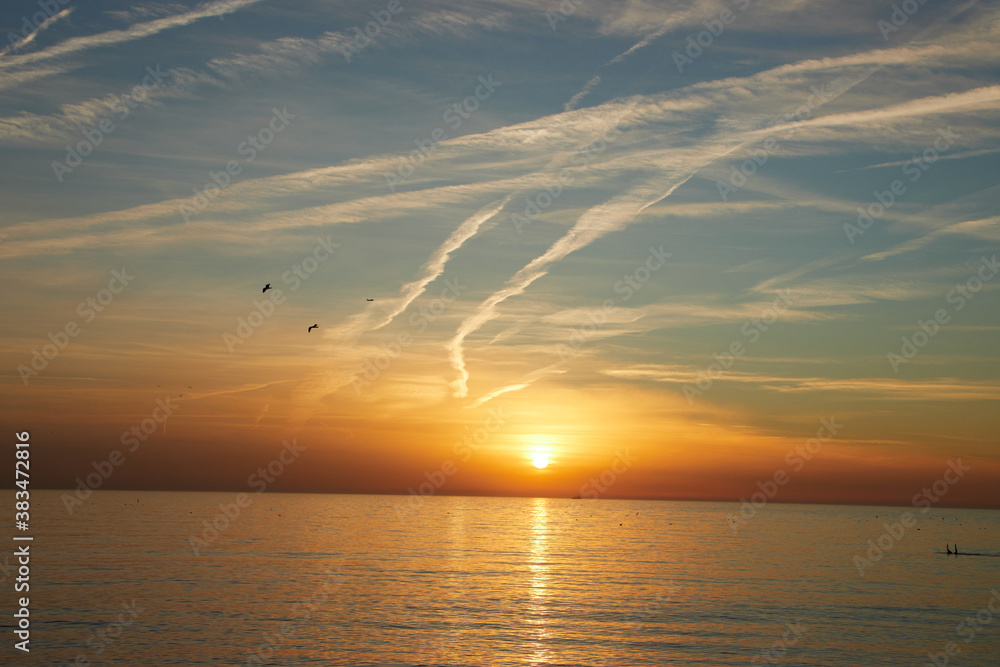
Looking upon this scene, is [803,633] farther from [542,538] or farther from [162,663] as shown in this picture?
[542,538]

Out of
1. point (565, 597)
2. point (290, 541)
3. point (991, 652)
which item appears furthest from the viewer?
point (290, 541)

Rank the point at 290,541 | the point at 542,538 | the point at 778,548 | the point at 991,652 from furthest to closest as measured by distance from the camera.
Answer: the point at 542,538, the point at 778,548, the point at 290,541, the point at 991,652

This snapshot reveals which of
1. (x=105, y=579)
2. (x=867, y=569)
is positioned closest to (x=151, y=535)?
(x=105, y=579)

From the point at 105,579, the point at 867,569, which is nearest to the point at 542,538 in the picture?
the point at 867,569

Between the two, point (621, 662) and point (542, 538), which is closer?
point (621, 662)

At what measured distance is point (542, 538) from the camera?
484ft

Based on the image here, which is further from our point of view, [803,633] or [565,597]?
[565,597]

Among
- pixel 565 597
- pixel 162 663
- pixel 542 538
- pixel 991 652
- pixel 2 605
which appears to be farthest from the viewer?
pixel 542 538

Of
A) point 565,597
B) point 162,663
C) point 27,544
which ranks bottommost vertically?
point 162,663

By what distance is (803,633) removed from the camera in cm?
5406

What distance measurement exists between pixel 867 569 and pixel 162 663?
85.9 m

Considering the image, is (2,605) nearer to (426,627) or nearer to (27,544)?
(426,627)

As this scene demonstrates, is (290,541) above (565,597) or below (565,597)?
above

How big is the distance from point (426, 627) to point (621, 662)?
14.9m
